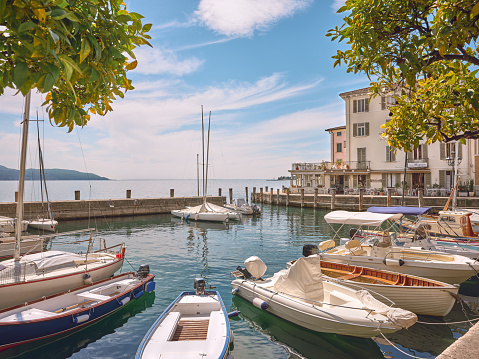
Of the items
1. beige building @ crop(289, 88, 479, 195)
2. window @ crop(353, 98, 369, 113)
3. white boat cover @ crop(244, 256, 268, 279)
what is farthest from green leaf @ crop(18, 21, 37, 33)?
window @ crop(353, 98, 369, 113)

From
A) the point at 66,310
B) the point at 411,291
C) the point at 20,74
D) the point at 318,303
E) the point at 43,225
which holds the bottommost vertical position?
the point at 66,310

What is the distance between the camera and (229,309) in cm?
1205

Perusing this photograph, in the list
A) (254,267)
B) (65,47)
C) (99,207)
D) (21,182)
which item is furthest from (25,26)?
(99,207)

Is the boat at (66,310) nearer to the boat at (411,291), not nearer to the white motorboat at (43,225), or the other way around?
the boat at (411,291)

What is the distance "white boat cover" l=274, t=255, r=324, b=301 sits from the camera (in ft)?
33.9

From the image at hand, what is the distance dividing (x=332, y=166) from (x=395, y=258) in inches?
1370

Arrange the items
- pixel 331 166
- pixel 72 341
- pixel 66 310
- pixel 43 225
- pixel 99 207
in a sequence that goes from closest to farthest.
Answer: pixel 72 341 < pixel 66 310 < pixel 43 225 < pixel 99 207 < pixel 331 166

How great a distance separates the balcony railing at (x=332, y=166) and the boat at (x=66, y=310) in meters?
37.7

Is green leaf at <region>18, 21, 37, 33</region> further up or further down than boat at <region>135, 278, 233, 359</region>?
further up

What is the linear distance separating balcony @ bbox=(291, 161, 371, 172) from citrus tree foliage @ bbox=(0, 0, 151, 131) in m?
44.4

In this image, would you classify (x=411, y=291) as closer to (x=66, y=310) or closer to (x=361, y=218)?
(x=361, y=218)

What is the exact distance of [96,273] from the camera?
13.1m

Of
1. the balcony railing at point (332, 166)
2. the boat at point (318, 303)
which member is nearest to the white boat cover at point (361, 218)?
the boat at point (318, 303)

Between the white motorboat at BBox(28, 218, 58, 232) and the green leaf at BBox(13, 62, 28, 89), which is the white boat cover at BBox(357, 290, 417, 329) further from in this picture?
the white motorboat at BBox(28, 218, 58, 232)
